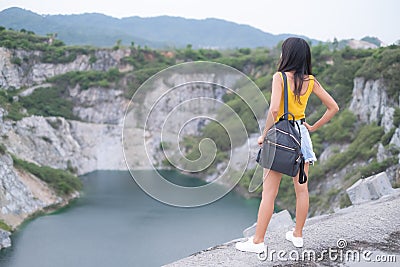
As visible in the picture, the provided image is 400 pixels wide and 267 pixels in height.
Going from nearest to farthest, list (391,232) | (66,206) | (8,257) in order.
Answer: (391,232) < (8,257) < (66,206)

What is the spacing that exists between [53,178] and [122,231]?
9785 mm

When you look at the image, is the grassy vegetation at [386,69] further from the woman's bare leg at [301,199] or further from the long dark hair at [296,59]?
the long dark hair at [296,59]

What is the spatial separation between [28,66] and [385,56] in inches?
969

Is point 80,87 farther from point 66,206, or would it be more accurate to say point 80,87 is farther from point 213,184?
point 213,184

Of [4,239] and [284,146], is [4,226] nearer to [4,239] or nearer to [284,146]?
[4,239]

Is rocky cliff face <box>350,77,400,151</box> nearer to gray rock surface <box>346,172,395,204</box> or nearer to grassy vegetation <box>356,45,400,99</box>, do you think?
grassy vegetation <box>356,45,400,99</box>

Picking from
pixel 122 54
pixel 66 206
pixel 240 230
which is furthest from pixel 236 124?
pixel 122 54

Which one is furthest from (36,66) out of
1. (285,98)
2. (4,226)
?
(285,98)

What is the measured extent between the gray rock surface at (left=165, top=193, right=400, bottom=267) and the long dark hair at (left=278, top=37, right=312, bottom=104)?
1059 mm

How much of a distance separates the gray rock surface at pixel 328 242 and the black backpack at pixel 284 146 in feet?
1.99

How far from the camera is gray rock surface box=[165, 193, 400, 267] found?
3.71m

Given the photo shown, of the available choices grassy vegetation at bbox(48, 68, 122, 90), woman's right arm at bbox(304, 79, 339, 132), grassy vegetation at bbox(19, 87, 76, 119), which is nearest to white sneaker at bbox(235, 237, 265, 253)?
woman's right arm at bbox(304, 79, 339, 132)

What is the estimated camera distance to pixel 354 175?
23641 millimetres

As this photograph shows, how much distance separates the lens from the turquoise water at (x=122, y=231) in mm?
16422
